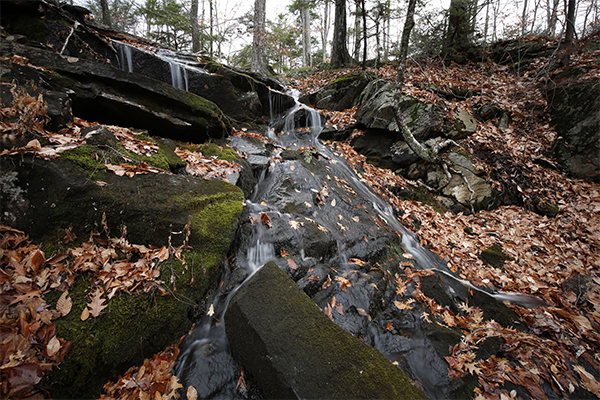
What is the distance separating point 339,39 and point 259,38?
5225mm

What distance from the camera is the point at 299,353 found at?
200 cm

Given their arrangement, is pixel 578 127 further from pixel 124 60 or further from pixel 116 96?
pixel 124 60

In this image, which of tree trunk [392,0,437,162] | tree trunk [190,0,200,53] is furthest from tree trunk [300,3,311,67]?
tree trunk [392,0,437,162]

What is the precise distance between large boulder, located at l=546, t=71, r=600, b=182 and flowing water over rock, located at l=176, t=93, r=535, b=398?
5767mm

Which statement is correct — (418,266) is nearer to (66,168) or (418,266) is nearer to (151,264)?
(151,264)

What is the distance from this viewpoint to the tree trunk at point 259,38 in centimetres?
1130

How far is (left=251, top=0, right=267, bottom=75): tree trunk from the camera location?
37.1 ft

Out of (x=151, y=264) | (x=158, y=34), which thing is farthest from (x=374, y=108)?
(x=158, y=34)

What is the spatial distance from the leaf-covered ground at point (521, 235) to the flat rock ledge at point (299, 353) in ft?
6.22

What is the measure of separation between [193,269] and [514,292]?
632 cm

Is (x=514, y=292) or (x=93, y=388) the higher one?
(x=93, y=388)

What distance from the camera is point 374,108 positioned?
870 centimetres

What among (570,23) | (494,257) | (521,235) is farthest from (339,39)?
(494,257)

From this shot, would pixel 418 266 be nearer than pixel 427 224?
Yes
